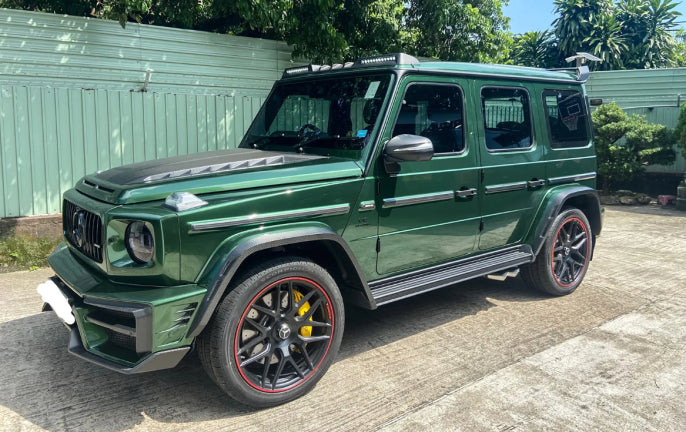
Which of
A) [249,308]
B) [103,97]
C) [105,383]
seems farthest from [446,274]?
[103,97]

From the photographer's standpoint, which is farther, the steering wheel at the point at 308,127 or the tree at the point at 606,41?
the tree at the point at 606,41

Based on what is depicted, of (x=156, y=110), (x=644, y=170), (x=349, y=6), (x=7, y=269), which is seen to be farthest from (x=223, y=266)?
(x=644, y=170)

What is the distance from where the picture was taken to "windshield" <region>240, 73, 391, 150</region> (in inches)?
155

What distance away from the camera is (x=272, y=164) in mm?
3678

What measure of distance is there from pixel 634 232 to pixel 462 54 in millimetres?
4282

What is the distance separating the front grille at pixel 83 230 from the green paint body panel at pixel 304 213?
0.09 ft

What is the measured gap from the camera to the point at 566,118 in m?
5.34

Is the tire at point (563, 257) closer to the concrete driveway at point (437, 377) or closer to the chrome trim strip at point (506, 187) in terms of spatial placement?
the concrete driveway at point (437, 377)

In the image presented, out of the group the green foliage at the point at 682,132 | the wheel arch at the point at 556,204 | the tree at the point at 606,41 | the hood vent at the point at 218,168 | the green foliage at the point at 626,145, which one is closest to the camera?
the hood vent at the point at 218,168

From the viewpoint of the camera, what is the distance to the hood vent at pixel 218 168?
3395mm

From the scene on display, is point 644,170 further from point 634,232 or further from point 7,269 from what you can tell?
point 7,269

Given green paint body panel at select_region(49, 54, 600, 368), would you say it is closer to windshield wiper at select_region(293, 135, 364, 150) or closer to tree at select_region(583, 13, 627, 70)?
windshield wiper at select_region(293, 135, 364, 150)

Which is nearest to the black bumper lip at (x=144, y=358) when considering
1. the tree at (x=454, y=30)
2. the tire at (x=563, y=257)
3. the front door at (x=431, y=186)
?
the front door at (x=431, y=186)

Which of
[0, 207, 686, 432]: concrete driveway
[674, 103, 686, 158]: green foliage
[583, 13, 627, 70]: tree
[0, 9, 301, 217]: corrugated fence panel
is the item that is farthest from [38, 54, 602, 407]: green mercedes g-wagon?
[583, 13, 627, 70]: tree
